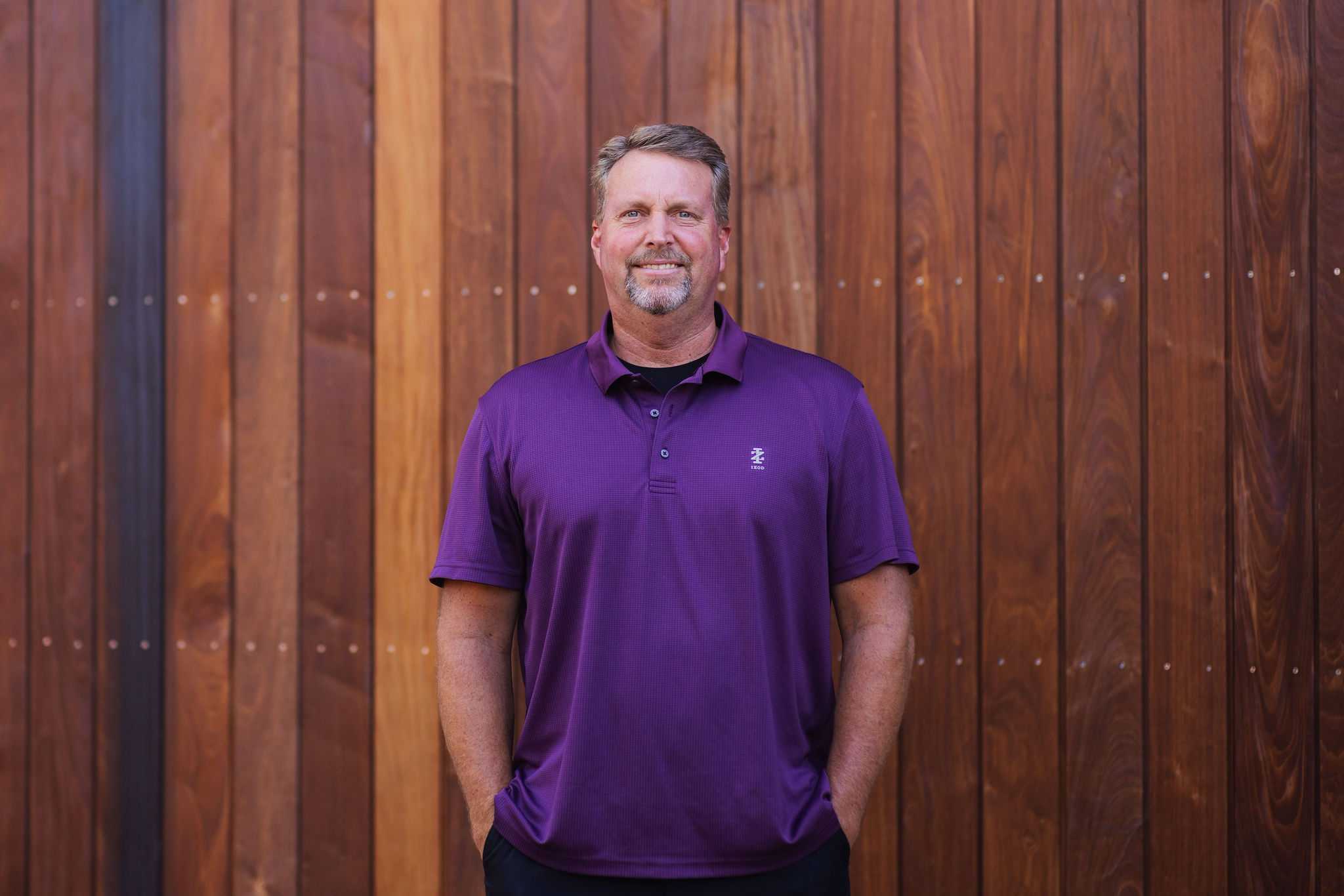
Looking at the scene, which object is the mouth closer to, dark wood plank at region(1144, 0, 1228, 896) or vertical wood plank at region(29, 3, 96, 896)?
dark wood plank at region(1144, 0, 1228, 896)

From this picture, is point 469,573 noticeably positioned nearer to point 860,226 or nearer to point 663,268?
point 663,268

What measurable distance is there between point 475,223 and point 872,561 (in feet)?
3.51

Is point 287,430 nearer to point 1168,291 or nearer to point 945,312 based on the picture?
point 945,312

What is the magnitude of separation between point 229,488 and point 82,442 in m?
0.32

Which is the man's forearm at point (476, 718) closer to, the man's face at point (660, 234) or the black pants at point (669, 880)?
the black pants at point (669, 880)

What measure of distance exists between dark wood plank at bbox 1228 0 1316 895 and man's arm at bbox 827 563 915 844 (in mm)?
877

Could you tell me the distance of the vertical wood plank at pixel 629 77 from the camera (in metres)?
2.10

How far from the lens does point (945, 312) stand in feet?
6.86

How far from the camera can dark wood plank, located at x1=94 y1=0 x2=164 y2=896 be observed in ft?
7.05

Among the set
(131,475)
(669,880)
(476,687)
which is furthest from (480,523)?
(131,475)

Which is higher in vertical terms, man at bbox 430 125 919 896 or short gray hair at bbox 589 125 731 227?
short gray hair at bbox 589 125 731 227

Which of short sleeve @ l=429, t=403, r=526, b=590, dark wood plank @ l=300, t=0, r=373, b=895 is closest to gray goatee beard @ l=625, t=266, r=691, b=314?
short sleeve @ l=429, t=403, r=526, b=590

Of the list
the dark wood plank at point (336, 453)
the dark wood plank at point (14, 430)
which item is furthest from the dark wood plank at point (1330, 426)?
the dark wood plank at point (14, 430)

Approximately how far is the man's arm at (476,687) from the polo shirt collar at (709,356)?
37 cm
